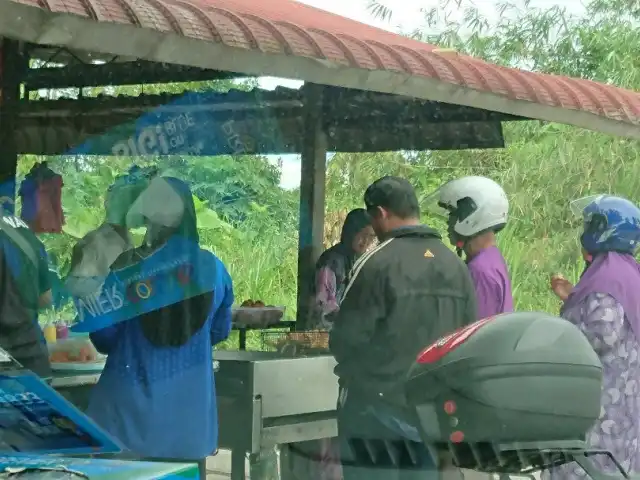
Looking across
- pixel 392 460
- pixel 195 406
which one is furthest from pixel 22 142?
pixel 392 460

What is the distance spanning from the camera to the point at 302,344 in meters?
4.54

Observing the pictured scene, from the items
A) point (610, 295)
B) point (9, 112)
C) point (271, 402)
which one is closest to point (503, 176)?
point (9, 112)

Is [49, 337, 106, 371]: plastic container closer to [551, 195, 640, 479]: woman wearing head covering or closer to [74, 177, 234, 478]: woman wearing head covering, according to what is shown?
[74, 177, 234, 478]: woman wearing head covering

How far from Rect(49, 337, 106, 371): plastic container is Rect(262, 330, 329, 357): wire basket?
92 centimetres

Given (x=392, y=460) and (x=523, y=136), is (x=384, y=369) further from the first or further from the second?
(x=523, y=136)

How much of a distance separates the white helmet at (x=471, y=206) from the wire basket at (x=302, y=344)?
872mm

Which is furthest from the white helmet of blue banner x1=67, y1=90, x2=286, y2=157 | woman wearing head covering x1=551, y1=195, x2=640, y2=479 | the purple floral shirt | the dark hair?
A: blue banner x1=67, y1=90, x2=286, y2=157

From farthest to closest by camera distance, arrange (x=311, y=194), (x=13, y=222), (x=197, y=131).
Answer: (x=197, y=131)
(x=311, y=194)
(x=13, y=222)

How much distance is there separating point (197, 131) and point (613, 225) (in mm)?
3413

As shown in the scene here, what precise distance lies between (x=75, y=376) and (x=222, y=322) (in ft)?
1.86

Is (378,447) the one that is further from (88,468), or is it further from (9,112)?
(9,112)

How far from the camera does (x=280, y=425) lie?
4125mm

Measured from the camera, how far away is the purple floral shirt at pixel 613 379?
344cm

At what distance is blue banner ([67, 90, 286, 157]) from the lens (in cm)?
606
